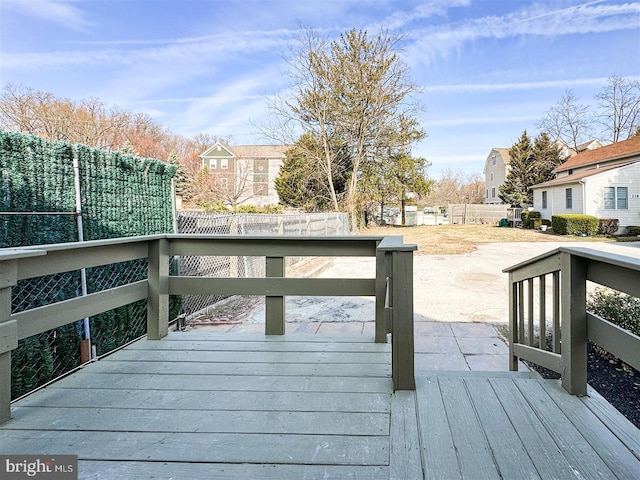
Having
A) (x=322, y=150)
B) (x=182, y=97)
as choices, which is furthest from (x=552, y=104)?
(x=182, y=97)

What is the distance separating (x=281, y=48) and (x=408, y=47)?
18.8 ft

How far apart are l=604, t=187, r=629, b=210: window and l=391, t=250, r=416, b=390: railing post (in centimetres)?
2160

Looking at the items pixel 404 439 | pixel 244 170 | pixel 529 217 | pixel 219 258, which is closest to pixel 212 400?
pixel 404 439

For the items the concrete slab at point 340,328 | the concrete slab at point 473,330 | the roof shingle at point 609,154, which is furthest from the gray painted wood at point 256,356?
the roof shingle at point 609,154

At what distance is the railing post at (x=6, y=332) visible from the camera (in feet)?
5.72

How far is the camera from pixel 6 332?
1.75m

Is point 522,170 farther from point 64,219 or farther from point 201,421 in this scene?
point 201,421

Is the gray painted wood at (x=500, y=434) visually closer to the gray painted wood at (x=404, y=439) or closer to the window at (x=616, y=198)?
the gray painted wood at (x=404, y=439)

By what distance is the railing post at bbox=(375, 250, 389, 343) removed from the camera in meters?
2.83

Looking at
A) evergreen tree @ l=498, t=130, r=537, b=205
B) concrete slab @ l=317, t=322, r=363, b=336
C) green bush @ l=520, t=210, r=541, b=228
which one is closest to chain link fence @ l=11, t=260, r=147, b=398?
concrete slab @ l=317, t=322, r=363, b=336

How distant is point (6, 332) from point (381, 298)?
7.36 ft

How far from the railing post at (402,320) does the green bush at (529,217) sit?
24408mm

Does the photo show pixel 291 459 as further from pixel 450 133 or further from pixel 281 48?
pixel 450 133

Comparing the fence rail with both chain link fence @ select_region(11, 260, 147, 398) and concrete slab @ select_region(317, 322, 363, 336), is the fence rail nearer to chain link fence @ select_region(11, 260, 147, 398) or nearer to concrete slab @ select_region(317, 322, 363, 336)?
concrete slab @ select_region(317, 322, 363, 336)
